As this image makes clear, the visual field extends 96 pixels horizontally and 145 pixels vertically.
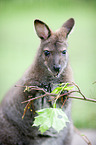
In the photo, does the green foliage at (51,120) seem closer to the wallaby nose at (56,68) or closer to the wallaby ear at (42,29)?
the wallaby nose at (56,68)

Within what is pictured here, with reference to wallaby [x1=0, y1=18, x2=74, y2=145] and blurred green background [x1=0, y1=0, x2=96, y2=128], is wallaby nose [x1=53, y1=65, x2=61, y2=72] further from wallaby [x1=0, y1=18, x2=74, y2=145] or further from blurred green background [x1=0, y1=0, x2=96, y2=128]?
blurred green background [x1=0, y1=0, x2=96, y2=128]

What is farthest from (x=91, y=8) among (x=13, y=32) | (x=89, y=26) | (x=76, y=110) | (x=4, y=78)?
(x=76, y=110)

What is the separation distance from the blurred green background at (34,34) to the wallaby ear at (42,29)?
4.94 metres

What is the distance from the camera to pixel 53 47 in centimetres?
306

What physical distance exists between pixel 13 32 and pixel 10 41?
1.73 ft

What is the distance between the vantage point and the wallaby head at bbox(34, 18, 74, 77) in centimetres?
293

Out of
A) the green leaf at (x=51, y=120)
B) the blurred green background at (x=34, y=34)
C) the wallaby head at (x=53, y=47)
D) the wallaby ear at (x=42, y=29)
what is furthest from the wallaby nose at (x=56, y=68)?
the blurred green background at (x=34, y=34)

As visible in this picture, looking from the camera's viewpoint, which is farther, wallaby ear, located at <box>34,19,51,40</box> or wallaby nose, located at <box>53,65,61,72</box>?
wallaby ear, located at <box>34,19,51,40</box>

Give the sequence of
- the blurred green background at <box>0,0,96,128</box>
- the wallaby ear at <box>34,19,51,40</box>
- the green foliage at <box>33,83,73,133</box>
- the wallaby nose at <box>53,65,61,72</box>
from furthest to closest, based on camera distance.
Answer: the blurred green background at <box>0,0,96,128</box>, the wallaby ear at <box>34,19,51,40</box>, the wallaby nose at <box>53,65,61,72</box>, the green foliage at <box>33,83,73,133</box>

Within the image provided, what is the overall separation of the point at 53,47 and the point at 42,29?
0.26m

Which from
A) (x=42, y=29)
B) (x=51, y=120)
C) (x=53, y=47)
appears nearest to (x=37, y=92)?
(x=53, y=47)

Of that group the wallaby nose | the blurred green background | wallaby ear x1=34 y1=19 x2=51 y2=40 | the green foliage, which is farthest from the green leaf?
the blurred green background

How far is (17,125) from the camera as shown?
11.2ft

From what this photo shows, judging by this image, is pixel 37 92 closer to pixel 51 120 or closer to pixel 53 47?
pixel 53 47
